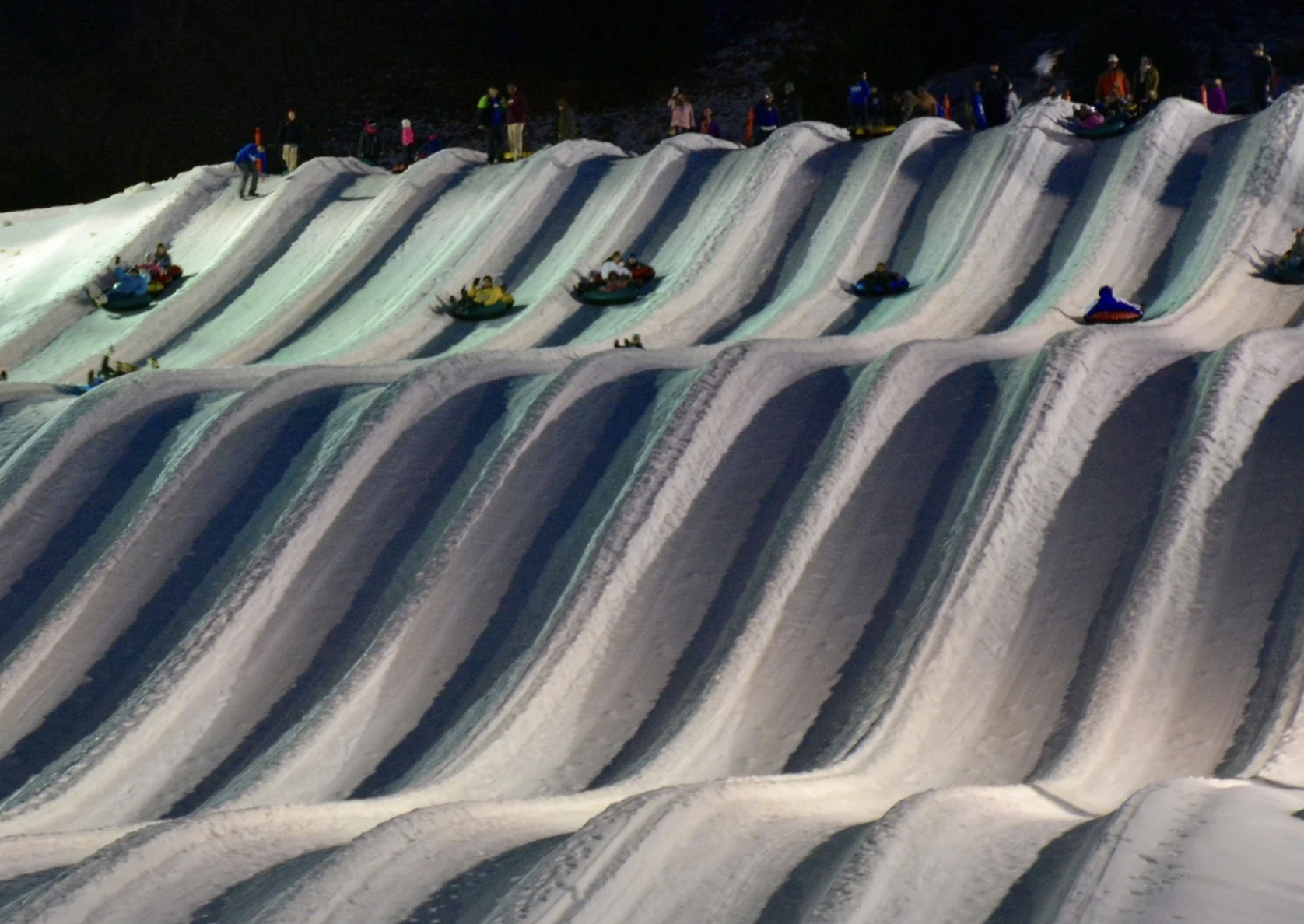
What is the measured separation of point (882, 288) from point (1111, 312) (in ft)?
9.20

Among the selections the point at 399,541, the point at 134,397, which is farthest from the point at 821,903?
the point at 134,397

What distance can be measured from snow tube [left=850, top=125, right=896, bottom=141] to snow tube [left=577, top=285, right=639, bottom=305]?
180 inches

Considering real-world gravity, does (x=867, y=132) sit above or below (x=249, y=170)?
above

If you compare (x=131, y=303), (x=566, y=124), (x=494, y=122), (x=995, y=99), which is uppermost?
(x=995, y=99)

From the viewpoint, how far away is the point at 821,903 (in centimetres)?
612

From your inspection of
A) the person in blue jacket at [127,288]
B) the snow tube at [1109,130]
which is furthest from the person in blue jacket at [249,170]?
the snow tube at [1109,130]

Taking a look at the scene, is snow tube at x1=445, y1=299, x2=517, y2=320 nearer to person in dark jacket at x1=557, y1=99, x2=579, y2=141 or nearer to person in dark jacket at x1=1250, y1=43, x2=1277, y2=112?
person in dark jacket at x1=557, y1=99, x2=579, y2=141

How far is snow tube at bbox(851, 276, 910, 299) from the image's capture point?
1755 cm

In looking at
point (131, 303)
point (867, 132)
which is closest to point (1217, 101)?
point (867, 132)

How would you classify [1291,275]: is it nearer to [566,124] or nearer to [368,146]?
[566,124]

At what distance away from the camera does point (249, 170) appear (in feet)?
74.1

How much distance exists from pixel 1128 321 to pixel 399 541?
7.64 meters

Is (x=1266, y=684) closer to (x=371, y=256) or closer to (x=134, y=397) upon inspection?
(x=134, y=397)

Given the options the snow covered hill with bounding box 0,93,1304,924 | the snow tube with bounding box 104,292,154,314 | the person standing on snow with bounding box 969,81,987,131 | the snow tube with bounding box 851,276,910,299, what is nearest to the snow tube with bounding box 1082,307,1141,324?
the snow covered hill with bounding box 0,93,1304,924
